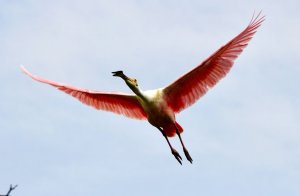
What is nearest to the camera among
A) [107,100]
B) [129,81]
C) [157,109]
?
[157,109]

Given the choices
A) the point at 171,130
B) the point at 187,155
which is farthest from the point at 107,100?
the point at 187,155

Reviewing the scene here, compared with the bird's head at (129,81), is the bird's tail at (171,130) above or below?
below

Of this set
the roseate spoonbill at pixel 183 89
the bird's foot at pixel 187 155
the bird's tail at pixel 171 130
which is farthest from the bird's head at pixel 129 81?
the bird's foot at pixel 187 155

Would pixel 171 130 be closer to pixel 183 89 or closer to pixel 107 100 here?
pixel 183 89

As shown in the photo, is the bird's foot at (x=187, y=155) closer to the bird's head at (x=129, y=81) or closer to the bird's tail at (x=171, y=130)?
the bird's tail at (x=171, y=130)

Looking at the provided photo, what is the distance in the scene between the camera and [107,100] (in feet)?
47.2

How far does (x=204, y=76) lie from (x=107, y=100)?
2591 mm

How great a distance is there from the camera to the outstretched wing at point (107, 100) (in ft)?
46.1

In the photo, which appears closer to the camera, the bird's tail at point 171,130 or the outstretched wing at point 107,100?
the bird's tail at point 171,130

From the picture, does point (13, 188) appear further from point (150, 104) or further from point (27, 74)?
point (27, 74)

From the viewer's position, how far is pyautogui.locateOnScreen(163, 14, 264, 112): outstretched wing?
12.6 m

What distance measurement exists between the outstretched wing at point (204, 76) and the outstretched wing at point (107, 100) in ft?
3.58

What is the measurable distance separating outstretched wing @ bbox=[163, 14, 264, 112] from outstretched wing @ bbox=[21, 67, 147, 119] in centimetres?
109

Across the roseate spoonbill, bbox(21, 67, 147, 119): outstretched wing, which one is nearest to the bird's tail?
the roseate spoonbill
